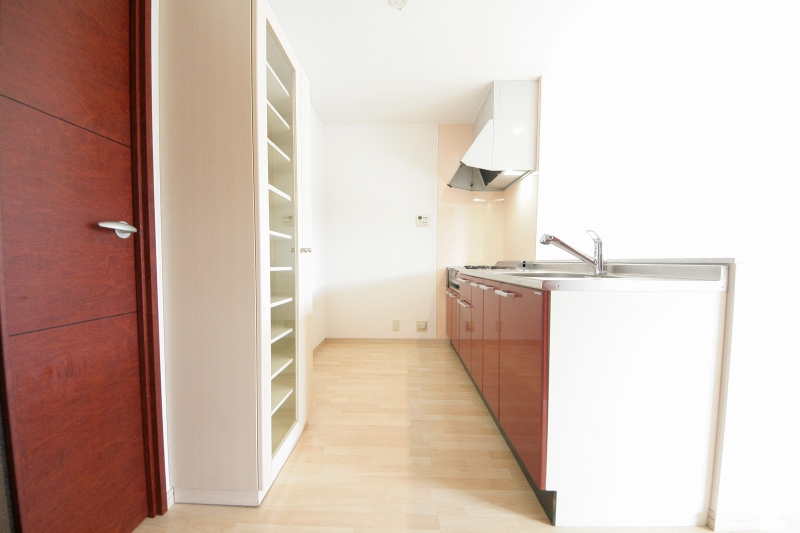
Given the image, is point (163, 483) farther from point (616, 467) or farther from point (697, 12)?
point (697, 12)

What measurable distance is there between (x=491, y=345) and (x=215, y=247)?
146 cm

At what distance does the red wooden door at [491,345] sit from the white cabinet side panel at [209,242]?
1176mm

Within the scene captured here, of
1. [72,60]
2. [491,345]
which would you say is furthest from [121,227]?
[491,345]

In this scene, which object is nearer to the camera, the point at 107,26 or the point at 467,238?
the point at 107,26

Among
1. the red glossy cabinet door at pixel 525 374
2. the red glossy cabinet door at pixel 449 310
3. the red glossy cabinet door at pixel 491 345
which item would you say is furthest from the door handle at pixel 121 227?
the red glossy cabinet door at pixel 449 310

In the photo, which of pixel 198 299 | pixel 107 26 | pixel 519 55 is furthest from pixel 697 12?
pixel 198 299

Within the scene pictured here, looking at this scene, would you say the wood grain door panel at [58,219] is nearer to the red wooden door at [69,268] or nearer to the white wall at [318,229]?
the red wooden door at [69,268]

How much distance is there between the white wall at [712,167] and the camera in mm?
973

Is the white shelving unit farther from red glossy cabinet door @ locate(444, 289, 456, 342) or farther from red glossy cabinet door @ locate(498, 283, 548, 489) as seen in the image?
red glossy cabinet door @ locate(444, 289, 456, 342)

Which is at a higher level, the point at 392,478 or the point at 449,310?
the point at 449,310

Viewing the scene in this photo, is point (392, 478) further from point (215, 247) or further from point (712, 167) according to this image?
point (712, 167)

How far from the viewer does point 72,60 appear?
809 millimetres

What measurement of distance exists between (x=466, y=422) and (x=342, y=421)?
749 millimetres

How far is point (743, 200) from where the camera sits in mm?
1693
